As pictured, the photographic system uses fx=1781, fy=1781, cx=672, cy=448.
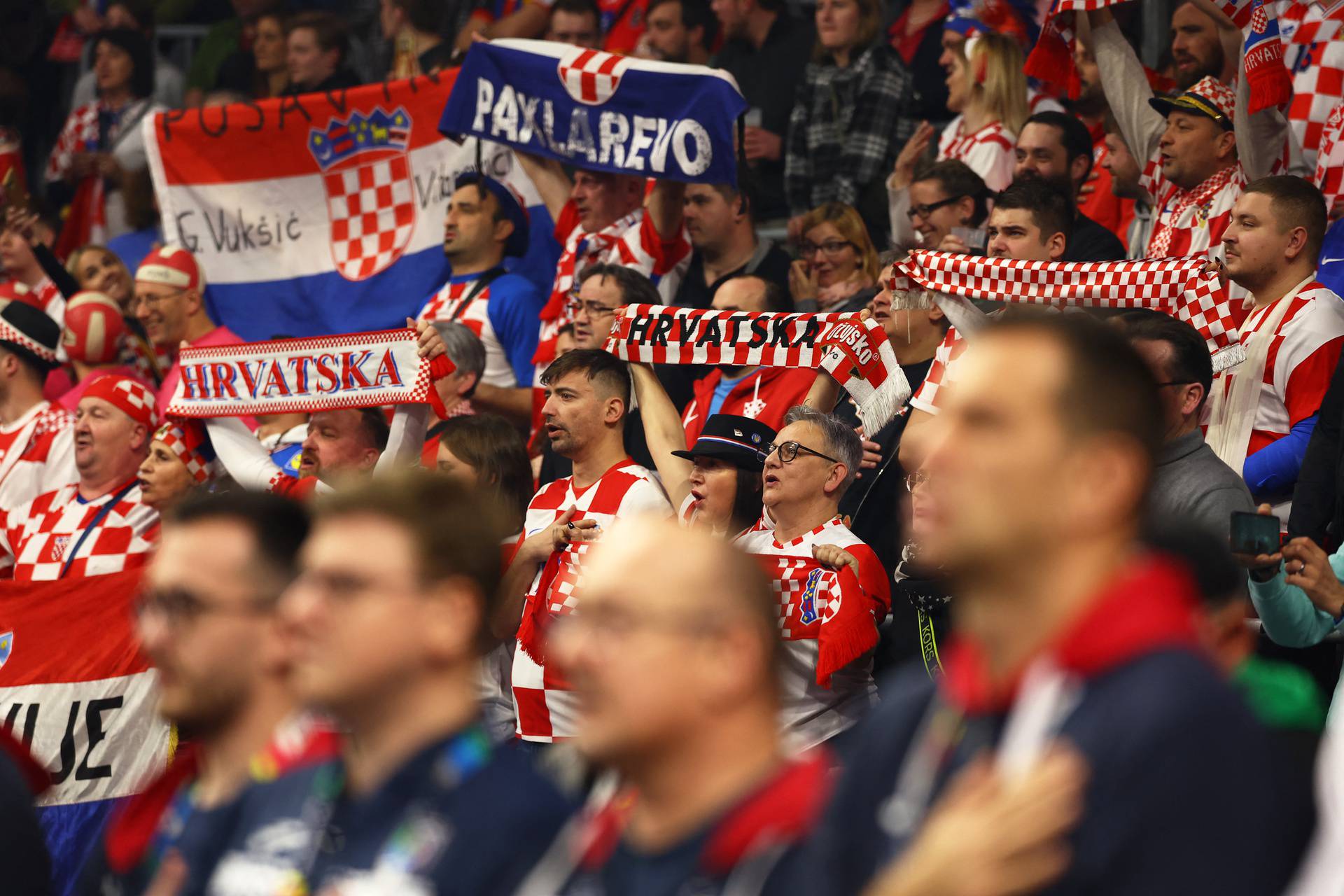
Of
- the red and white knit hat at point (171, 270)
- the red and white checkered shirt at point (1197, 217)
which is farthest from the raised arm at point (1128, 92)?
the red and white knit hat at point (171, 270)

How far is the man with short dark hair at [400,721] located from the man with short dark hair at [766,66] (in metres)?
6.85

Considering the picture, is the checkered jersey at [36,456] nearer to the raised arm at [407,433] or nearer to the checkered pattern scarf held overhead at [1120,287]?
the raised arm at [407,433]

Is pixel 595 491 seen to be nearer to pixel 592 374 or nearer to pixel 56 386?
pixel 592 374

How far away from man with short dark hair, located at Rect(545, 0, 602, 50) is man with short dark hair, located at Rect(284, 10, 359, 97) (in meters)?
1.59

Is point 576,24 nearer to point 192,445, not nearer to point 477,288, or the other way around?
point 477,288

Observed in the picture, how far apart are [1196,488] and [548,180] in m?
4.60

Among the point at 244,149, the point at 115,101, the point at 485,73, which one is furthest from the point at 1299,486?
the point at 115,101

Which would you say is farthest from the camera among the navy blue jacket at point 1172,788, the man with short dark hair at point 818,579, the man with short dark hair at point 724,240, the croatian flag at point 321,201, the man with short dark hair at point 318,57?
the man with short dark hair at point 318,57

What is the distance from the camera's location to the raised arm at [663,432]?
246 inches

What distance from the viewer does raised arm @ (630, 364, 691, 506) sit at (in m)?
6.24

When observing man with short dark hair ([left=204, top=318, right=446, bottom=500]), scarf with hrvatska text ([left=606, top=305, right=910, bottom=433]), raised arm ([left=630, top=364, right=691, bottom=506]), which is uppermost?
scarf with hrvatska text ([left=606, top=305, right=910, bottom=433])

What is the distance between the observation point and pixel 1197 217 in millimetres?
6801

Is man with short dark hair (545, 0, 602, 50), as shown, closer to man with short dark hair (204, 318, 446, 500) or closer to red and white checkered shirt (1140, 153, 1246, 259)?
man with short dark hair (204, 318, 446, 500)

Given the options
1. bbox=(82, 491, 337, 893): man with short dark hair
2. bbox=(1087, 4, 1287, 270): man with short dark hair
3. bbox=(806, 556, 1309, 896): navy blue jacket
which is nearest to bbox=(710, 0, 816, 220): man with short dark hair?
bbox=(1087, 4, 1287, 270): man with short dark hair
